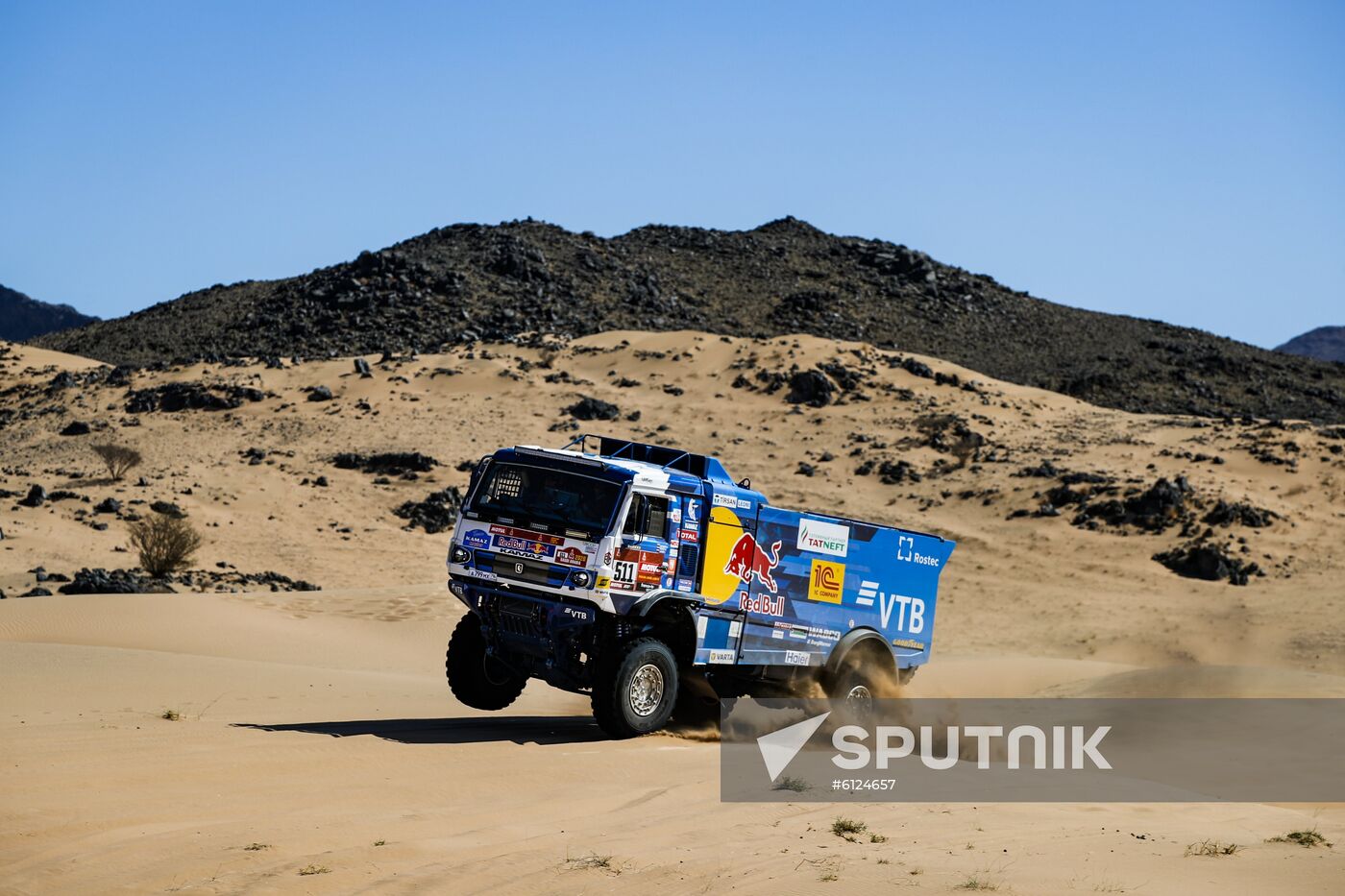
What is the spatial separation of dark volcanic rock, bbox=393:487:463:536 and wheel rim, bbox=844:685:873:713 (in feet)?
91.5

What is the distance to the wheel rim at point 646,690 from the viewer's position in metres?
14.5

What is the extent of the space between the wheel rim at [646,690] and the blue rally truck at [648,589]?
0.06ft

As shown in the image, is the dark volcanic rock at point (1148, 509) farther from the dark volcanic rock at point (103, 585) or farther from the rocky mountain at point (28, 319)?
the rocky mountain at point (28, 319)

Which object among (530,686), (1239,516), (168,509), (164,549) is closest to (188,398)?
(168,509)

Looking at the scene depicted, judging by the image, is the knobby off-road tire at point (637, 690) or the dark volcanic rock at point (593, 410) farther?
the dark volcanic rock at point (593, 410)

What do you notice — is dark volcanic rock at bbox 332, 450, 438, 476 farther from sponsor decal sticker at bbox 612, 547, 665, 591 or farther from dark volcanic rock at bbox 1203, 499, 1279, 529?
sponsor decal sticker at bbox 612, 547, 665, 591

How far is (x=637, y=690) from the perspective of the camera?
1457 centimetres

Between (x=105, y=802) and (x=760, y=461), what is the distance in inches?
1651

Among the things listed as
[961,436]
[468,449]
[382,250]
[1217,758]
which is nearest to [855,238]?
[382,250]

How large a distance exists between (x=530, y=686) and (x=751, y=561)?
25.8 ft

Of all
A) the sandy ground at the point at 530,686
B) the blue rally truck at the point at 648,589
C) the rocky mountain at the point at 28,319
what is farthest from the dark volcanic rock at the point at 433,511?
the rocky mountain at the point at 28,319

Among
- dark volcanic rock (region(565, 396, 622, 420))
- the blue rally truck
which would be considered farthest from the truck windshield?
dark volcanic rock (region(565, 396, 622, 420))

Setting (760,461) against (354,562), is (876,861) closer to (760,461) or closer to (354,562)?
(354,562)

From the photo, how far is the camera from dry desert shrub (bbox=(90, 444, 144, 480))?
45656 millimetres
